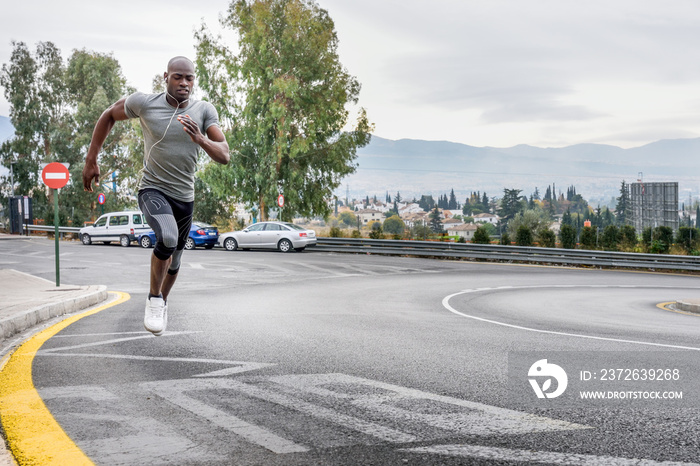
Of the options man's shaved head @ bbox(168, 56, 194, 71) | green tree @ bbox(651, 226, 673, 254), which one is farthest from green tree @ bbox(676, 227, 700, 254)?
man's shaved head @ bbox(168, 56, 194, 71)

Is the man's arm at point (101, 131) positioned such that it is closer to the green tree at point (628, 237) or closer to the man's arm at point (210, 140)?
the man's arm at point (210, 140)

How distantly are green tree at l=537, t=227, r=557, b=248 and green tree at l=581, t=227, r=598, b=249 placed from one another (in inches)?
51.0

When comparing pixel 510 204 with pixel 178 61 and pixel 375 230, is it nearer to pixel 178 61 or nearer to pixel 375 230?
pixel 375 230

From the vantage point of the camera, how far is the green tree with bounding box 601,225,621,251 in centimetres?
3028

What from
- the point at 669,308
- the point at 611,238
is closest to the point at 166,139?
the point at 669,308

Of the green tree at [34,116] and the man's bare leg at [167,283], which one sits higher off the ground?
the green tree at [34,116]

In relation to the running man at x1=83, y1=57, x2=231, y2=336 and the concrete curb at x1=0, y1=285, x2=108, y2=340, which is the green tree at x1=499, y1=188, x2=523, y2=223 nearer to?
the concrete curb at x1=0, y1=285, x2=108, y2=340

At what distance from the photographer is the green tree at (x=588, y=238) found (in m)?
30.4

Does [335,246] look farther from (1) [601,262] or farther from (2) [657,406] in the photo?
(2) [657,406]

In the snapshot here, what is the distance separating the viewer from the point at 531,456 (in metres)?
3.19

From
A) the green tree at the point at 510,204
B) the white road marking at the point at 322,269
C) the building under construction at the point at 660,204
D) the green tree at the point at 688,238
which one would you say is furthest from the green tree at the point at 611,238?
the green tree at the point at 510,204

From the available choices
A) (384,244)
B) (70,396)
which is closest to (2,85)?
(384,244)

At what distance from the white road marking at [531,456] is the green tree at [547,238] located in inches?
1110

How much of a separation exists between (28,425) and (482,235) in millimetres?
28869
